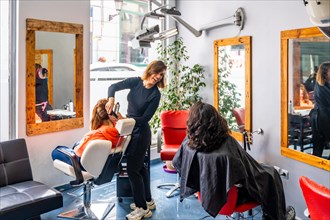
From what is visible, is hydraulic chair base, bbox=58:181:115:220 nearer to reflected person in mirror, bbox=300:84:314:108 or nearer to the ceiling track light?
the ceiling track light

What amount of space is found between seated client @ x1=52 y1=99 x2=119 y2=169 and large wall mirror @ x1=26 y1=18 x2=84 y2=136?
673 millimetres

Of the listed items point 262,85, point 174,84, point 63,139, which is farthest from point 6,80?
point 262,85

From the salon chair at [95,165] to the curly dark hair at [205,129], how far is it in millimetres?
657

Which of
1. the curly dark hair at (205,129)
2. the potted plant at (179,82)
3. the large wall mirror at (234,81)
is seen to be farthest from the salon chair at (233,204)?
the potted plant at (179,82)

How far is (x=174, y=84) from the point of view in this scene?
4496 mm

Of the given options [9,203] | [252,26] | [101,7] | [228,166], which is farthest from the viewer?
[101,7]

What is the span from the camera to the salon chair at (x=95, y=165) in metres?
2.63

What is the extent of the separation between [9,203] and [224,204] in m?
1.67

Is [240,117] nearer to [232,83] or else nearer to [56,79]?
[232,83]

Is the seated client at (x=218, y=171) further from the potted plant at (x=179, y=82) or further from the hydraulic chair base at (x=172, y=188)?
the potted plant at (x=179, y=82)

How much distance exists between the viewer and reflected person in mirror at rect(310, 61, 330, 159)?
2.62m

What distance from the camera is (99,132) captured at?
2.90 metres

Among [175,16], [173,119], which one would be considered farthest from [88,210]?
[175,16]

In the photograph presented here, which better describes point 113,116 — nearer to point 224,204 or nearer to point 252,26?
point 224,204
